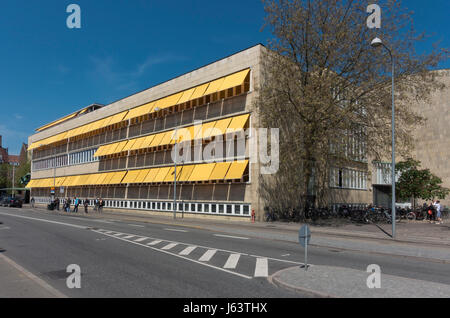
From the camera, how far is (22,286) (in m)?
7.16

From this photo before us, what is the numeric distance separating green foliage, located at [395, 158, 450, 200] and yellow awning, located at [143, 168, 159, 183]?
26.0 meters

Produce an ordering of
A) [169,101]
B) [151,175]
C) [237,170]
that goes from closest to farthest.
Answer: [237,170] → [169,101] → [151,175]

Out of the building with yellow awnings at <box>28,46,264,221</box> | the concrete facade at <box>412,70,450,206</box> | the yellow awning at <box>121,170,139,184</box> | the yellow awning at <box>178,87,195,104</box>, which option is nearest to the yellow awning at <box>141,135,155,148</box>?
the building with yellow awnings at <box>28,46,264,221</box>

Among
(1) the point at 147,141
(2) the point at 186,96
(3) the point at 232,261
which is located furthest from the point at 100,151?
(3) the point at 232,261

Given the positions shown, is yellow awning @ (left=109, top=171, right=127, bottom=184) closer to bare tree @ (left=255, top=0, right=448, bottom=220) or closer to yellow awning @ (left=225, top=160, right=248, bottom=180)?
yellow awning @ (left=225, top=160, right=248, bottom=180)

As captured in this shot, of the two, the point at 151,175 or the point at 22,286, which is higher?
the point at 151,175

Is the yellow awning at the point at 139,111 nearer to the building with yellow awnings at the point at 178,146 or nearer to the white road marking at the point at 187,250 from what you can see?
the building with yellow awnings at the point at 178,146

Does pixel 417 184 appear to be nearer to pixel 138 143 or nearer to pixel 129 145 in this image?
pixel 138 143

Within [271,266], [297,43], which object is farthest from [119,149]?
[271,266]

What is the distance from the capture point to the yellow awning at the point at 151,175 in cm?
3937

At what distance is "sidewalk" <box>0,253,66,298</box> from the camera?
658 centimetres

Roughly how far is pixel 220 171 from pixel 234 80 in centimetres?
842

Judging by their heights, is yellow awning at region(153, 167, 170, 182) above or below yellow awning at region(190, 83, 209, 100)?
below

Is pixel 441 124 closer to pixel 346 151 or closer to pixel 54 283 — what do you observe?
pixel 346 151
